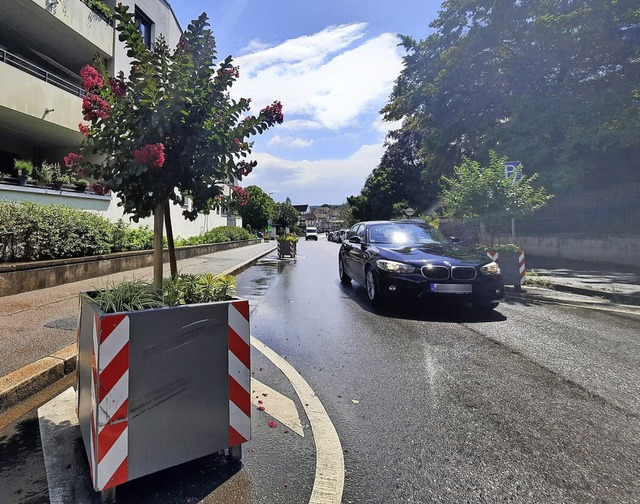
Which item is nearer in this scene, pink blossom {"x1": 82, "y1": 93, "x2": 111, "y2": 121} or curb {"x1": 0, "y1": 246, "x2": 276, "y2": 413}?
pink blossom {"x1": 82, "y1": 93, "x2": 111, "y2": 121}

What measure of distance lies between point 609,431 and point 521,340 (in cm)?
225

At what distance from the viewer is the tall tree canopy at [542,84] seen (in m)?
14.6

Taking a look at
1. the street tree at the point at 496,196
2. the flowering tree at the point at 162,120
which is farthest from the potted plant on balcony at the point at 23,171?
the street tree at the point at 496,196

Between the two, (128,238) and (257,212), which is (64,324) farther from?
(257,212)

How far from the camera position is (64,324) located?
16.3ft

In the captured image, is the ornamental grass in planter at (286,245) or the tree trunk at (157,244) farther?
the ornamental grass in planter at (286,245)

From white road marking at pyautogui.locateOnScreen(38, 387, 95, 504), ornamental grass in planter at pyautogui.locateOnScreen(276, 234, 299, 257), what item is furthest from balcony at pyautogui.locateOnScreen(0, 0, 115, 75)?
white road marking at pyautogui.locateOnScreen(38, 387, 95, 504)

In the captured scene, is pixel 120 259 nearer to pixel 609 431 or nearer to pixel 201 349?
pixel 201 349

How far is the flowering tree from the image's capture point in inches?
102

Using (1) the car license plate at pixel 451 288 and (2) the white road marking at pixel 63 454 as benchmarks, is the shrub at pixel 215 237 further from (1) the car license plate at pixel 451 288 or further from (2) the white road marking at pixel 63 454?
(2) the white road marking at pixel 63 454

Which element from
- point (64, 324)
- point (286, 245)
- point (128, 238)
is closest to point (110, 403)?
point (64, 324)

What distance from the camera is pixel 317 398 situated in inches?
125

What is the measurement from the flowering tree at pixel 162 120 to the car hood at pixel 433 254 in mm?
4091

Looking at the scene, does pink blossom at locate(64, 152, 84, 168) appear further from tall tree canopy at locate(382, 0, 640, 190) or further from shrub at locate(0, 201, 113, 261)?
tall tree canopy at locate(382, 0, 640, 190)
